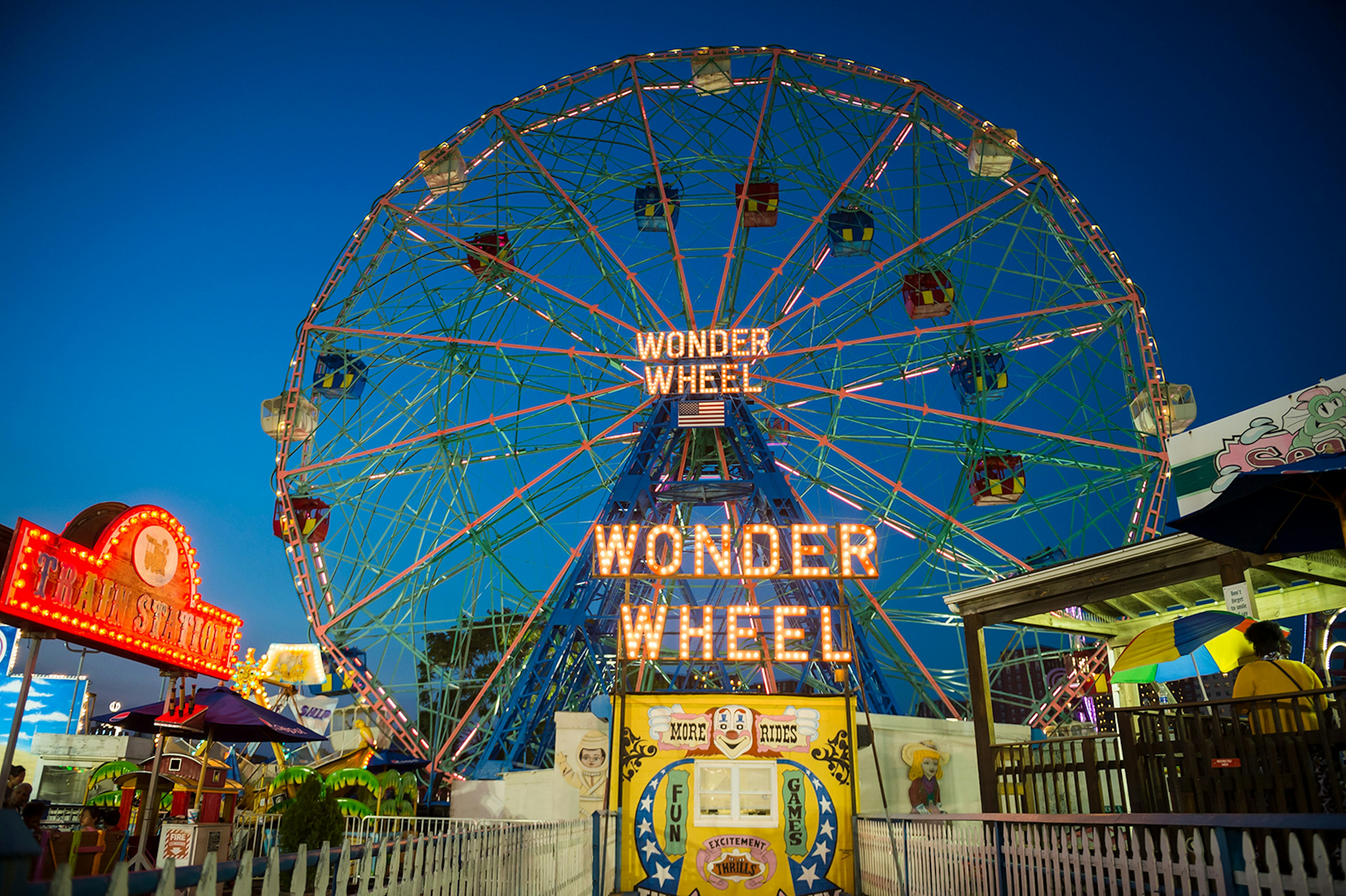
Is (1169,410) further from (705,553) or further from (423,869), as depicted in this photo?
(423,869)

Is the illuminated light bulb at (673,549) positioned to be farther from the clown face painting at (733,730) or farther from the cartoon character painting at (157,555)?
the cartoon character painting at (157,555)

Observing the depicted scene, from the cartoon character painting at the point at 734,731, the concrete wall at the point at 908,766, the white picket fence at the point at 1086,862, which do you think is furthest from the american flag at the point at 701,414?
the white picket fence at the point at 1086,862

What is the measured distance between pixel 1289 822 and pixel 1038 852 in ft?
7.47

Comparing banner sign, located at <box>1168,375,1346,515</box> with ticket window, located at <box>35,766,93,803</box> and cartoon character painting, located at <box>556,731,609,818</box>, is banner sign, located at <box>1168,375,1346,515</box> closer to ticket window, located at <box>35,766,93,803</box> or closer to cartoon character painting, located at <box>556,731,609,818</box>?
cartoon character painting, located at <box>556,731,609,818</box>

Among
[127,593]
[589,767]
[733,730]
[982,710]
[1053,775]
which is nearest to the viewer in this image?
[1053,775]

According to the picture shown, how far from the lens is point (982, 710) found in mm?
10539

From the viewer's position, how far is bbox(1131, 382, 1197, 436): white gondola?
700 inches

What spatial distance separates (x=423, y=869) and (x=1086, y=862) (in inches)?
141

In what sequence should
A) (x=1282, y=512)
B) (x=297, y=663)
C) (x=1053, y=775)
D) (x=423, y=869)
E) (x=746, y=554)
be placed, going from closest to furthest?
(x=423, y=869), (x=1282, y=512), (x=1053, y=775), (x=746, y=554), (x=297, y=663)

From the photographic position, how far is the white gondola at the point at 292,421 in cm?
1969

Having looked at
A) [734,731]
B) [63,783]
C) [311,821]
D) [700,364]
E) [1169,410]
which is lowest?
[63,783]

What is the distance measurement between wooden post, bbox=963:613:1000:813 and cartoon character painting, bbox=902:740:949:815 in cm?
394

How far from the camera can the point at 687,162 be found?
2080 centimetres

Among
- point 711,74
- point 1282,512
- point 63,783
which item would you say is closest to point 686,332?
point 711,74
